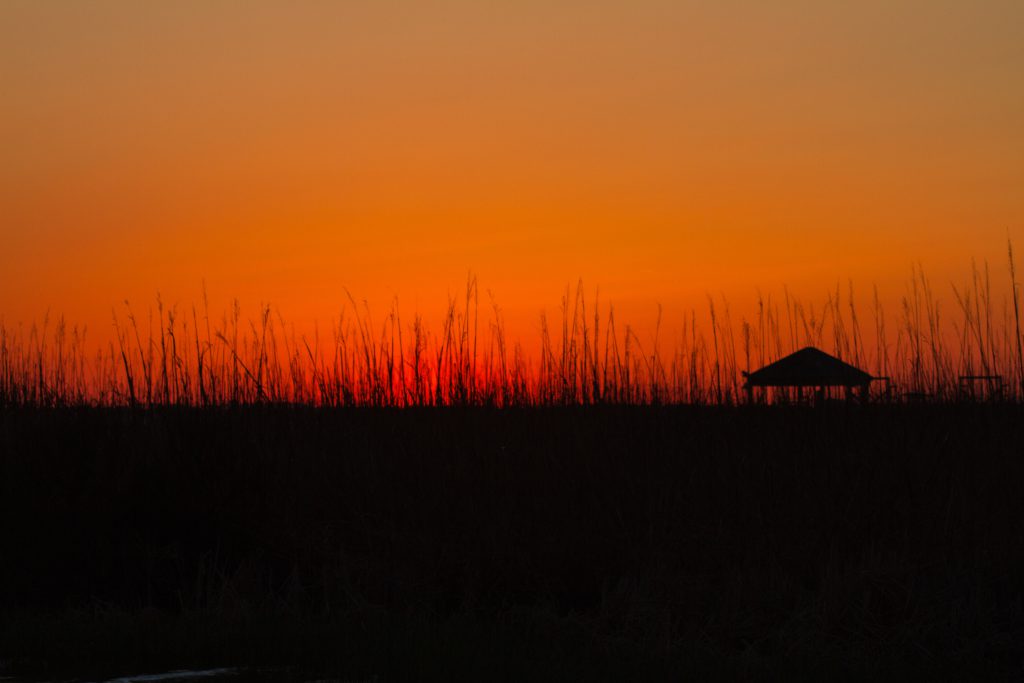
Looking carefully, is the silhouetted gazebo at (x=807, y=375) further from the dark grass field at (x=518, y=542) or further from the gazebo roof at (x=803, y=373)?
the dark grass field at (x=518, y=542)

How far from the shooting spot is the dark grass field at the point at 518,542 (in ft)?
10.7

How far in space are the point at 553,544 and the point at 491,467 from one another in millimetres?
1070

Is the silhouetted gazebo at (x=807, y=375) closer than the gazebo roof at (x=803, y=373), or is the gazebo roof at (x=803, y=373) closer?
the silhouetted gazebo at (x=807, y=375)

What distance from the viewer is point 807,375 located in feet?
25.2

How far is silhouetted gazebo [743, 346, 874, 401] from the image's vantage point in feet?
22.2

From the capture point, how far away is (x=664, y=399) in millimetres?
6691

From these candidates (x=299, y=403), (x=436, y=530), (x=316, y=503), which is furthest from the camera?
(x=299, y=403)

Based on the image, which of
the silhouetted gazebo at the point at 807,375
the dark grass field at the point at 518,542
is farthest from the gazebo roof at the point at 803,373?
the dark grass field at the point at 518,542

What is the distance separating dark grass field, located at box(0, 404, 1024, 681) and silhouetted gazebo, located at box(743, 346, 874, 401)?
0.38 metres

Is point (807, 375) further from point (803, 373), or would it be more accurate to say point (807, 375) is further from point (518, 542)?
point (518, 542)

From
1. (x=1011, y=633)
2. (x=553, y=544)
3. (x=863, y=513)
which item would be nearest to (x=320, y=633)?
(x=553, y=544)

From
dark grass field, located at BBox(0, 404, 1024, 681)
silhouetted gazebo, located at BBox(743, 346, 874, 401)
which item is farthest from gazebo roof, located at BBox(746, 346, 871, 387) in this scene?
dark grass field, located at BBox(0, 404, 1024, 681)

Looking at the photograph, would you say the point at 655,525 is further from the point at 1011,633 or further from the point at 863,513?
the point at 1011,633

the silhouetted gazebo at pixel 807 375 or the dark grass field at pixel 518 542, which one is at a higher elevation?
the silhouetted gazebo at pixel 807 375
